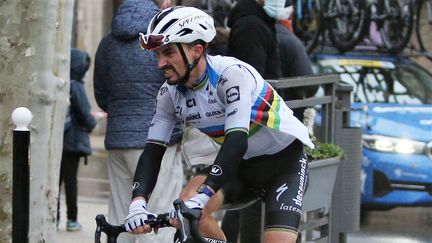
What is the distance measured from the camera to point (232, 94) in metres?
5.45

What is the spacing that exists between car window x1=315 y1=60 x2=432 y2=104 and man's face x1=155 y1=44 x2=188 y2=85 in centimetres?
741

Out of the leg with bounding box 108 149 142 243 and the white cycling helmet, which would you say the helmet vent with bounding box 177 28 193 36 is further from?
the leg with bounding box 108 149 142 243

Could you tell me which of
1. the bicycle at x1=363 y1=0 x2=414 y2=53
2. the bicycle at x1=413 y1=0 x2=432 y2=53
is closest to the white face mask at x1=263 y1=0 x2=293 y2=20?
the bicycle at x1=363 y1=0 x2=414 y2=53

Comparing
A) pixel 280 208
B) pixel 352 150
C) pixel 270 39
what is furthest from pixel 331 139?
pixel 280 208

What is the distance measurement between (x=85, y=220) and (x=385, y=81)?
3.95 m

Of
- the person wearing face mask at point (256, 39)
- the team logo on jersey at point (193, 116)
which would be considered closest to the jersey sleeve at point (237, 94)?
the team logo on jersey at point (193, 116)

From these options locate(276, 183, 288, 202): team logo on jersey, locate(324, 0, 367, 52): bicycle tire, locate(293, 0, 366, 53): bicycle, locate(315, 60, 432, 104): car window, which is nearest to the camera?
locate(276, 183, 288, 202): team logo on jersey

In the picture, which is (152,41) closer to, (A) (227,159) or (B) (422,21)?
(A) (227,159)

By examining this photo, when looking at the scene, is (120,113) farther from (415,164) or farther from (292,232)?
(415,164)

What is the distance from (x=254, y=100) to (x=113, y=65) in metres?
2.51

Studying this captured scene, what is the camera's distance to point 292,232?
5.73 metres

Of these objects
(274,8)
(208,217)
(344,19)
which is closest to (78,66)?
(274,8)

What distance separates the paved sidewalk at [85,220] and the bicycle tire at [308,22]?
7.40 m

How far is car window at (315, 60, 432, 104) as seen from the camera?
12.8 metres
